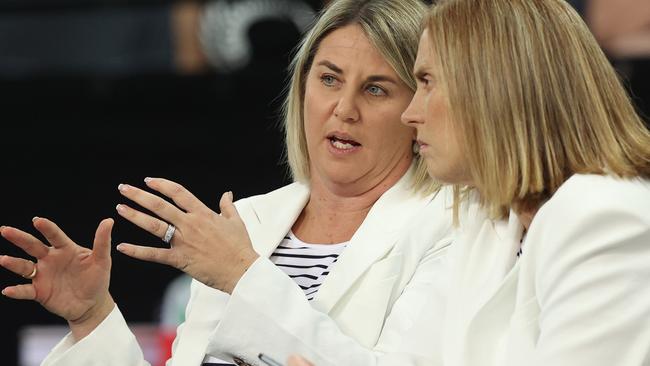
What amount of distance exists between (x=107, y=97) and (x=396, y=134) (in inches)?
89.2

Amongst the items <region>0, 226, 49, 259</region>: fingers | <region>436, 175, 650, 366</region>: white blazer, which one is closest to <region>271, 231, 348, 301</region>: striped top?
<region>0, 226, 49, 259</region>: fingers

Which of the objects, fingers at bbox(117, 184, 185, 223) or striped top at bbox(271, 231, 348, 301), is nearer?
fingers at bbox(117, 184, 185, 223)

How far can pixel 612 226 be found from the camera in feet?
5.52

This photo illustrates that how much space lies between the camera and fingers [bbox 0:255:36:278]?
2.27 m

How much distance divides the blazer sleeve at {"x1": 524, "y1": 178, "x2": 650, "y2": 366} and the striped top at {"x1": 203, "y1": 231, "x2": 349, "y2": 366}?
28.2 inches

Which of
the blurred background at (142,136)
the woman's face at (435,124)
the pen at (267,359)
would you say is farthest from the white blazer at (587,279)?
the blurred background at (142,136)

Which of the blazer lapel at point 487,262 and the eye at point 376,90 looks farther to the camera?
the eye at point 376,90

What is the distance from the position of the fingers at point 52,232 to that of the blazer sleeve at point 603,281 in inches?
41.2

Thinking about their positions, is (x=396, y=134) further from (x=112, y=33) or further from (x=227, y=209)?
(x=112, y=33)

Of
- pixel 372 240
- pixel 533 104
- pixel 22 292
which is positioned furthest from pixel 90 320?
pixel 533 104

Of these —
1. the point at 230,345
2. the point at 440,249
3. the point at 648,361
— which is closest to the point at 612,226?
the point at 648,361

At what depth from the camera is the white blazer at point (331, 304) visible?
6.91ft

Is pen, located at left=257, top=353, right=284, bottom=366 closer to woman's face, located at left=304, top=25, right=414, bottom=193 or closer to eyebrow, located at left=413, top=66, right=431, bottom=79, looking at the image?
woman's face, located at left=304, top=25, right=414, bottom=193

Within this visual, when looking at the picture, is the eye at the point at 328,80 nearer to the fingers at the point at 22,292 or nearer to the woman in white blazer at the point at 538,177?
the woman in white blazer at the point at 538,177
